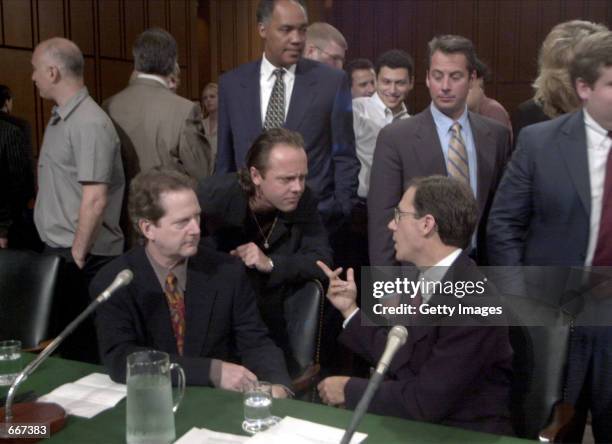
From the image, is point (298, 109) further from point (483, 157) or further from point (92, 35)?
point (92, 35)

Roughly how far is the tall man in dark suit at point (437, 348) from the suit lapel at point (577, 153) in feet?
1.64

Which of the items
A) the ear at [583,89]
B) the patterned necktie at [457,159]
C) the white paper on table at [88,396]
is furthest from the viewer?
the patterned necktie at [457,159]

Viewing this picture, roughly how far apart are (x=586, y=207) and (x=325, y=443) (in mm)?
1262

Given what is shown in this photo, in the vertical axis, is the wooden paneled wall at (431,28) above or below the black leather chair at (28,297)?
above

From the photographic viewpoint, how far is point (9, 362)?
6.23 feet

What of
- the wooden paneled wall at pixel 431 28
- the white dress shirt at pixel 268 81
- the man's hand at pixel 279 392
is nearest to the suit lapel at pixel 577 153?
the man's hand at pixel 279 392

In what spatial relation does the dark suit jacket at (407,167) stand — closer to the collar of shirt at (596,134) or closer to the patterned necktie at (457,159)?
the patterned necktie at (457,159)

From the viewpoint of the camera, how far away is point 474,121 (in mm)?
2826

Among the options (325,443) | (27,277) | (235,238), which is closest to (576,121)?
(235,238)

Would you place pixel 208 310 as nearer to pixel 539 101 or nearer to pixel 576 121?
pixel 576 121

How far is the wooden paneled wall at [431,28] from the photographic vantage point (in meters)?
7.94

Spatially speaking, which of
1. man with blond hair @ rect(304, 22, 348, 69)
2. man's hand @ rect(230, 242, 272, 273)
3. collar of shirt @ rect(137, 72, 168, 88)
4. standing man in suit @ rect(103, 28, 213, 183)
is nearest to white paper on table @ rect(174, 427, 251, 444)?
man's hand @ rect(230, 242, 272, 273)

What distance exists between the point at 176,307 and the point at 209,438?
0.66 m

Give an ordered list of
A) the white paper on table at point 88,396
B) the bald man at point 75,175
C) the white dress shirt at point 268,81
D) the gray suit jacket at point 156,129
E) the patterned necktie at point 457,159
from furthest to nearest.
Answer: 1. the gray suit jacket at point 156,129
2. the white dress shirt at point 268,81
3. the bald man at point 75,175
4. the patterned necktie at point 457,159
5. the white paper on table at point 88,396
